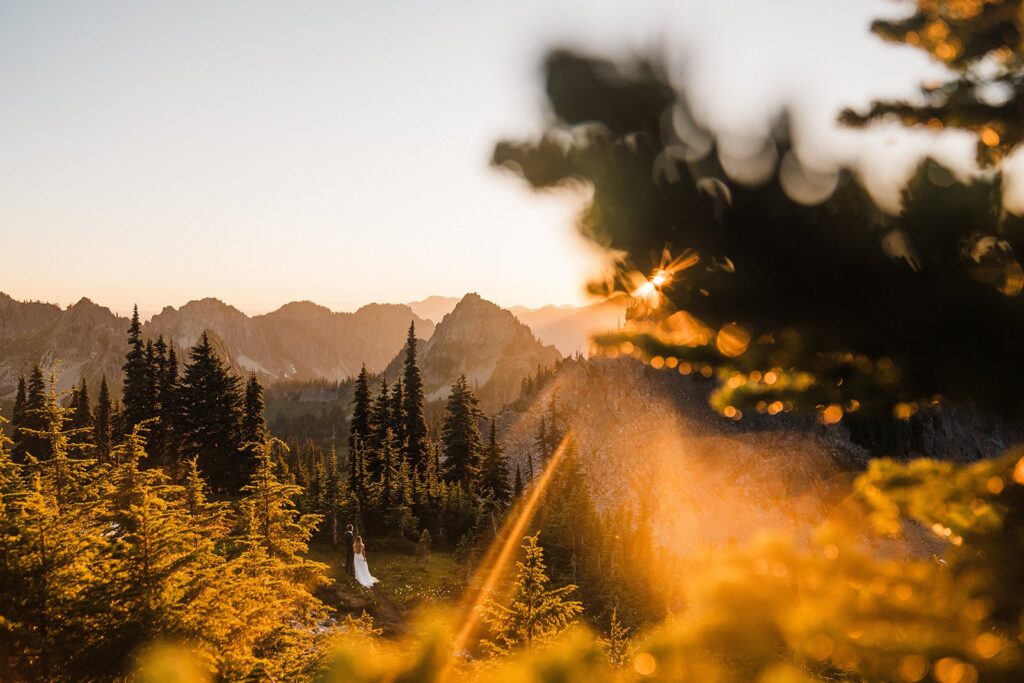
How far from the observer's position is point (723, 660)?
84.5 inches

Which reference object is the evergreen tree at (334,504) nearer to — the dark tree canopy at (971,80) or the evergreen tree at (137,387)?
the evergreen tree at (137,387)

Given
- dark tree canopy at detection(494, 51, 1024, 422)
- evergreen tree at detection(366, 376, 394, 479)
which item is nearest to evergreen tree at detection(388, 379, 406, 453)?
evergreen tree at detection(366, 376, 394, 479)

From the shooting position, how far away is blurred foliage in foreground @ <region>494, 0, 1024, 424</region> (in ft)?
8.27

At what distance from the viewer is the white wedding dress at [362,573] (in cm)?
2627

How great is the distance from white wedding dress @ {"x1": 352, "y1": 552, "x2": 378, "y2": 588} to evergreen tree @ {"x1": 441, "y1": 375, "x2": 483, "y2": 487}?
1798 cm

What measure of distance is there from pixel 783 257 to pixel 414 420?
47230 millimetres

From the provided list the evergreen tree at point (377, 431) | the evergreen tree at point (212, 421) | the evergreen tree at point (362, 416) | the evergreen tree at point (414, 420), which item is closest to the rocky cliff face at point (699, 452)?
the evergreen tree at point (414, 420)

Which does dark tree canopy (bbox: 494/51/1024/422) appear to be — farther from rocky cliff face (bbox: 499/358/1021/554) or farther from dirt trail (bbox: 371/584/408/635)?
rocky cliff face (bbox: 499/358/1021/554)

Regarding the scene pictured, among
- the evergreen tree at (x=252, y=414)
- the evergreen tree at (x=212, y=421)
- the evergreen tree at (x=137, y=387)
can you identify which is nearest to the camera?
the evergreen tree at (x=212, y=421)

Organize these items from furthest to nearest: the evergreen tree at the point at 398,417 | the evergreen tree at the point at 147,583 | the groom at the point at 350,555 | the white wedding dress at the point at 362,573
Answer: the evergreen tree at the point at 398,417 < the groom at the point at 350,555 < the white wedding dress at the point at 362,573 < the evergreen tree at the point at 147,583

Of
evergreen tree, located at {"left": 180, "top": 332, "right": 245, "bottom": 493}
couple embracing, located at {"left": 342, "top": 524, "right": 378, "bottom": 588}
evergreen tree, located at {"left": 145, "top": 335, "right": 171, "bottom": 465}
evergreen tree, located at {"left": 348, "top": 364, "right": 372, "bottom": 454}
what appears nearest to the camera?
couple embracing, located at {"left": 342, "top": 524, "right": 378, "bottom": 588}

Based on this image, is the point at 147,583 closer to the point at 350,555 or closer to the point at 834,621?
the point at 834,621

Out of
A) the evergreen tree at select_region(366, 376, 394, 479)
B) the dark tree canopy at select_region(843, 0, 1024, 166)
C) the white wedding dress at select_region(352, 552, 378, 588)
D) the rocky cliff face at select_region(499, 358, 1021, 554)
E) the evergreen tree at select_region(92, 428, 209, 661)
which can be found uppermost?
the dark tree canopy at select_region(843, 0, 1024, 166)

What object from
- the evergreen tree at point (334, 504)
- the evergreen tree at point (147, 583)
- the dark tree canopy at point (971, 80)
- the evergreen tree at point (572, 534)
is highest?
the dark tree canopy at point (971, 80)
